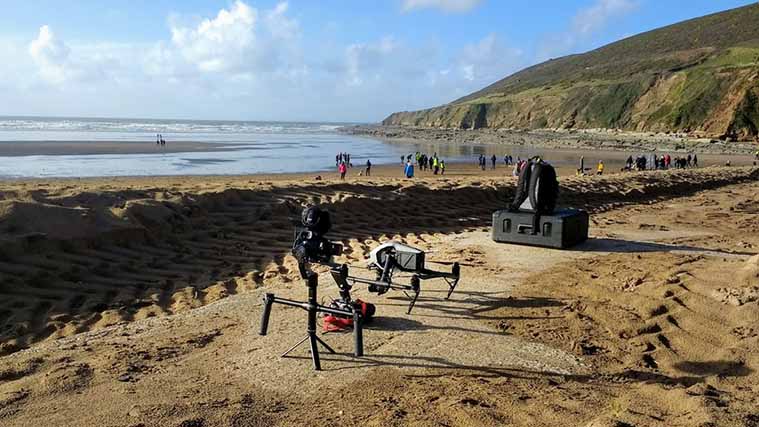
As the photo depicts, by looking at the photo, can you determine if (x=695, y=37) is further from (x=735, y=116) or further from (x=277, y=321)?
(x=277, y=321)

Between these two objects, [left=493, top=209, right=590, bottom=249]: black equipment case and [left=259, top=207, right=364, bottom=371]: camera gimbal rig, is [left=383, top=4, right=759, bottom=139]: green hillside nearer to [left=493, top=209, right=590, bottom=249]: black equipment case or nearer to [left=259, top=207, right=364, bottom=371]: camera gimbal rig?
[left=493, top=209, right=590, bottom=249]: black equipment case

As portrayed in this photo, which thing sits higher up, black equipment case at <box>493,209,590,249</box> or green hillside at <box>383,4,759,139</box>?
green hillside at <box>383,4,759,139</box>

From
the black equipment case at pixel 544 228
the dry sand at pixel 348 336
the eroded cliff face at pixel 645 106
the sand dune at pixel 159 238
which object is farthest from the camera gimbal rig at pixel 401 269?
Result: the eroded cliff face at pixel 645 106

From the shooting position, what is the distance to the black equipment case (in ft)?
33.6

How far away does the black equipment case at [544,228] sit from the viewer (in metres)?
10.2

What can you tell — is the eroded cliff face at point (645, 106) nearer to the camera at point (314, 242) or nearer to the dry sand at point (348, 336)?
the dry sand at point (348, 336)

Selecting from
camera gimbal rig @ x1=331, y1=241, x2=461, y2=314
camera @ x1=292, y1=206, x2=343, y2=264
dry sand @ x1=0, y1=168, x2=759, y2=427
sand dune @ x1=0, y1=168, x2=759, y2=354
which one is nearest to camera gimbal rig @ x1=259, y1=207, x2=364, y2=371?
camera @ x1=292, y1=206, x2=343, y2=264

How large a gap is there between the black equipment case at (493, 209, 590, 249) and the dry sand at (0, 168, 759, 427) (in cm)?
26

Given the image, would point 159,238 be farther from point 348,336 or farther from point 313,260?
point 313,260

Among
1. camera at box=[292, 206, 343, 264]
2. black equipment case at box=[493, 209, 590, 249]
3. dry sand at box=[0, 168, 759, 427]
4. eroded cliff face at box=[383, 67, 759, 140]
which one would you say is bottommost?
dry sand at box=[0, 168, 759, 427]

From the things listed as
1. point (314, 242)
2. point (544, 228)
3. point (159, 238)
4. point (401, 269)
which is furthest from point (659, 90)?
point (314, 242)

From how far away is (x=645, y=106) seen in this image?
83.7 metres

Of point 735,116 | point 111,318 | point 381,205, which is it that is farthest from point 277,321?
point 735,116

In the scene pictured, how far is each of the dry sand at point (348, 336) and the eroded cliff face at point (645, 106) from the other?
200ft
